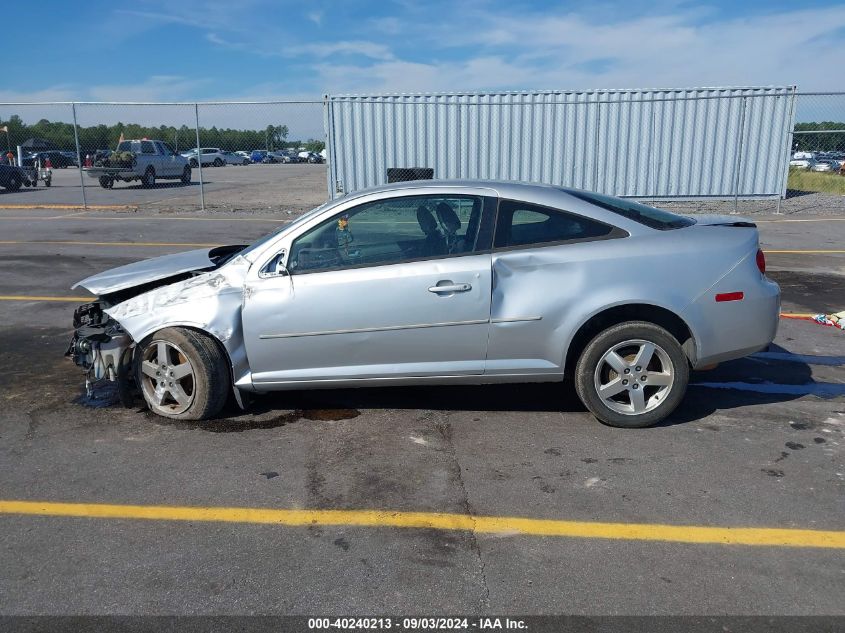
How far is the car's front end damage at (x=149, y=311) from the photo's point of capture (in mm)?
4410

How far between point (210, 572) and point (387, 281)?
1.95 metres

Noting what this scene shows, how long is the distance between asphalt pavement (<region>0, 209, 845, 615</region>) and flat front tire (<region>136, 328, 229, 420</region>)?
0.12 metres

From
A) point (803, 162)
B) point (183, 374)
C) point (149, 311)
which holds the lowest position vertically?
point (183, 374)

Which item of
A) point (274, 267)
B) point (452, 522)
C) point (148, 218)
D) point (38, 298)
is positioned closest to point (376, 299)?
point (274, 267)

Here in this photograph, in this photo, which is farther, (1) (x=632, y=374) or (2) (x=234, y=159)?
(2) (x=234, y=159)

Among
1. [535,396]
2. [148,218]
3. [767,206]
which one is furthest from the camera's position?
[767,206]

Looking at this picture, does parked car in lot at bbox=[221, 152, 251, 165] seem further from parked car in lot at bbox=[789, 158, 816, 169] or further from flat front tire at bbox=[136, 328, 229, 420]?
flat front tire at bbox=[136, 328, 229, 420]

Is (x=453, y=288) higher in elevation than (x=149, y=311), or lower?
higher

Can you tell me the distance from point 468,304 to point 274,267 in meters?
1.22

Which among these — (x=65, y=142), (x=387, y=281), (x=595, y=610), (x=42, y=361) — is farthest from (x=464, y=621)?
(x=65, y=142)

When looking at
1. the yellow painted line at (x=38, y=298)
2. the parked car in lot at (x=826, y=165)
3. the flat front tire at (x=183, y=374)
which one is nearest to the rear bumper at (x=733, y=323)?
the flat front tire at (x=183, y=374)

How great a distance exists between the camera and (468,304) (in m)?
4.27

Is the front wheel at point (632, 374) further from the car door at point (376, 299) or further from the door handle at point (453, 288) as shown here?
the door handle at point (453, 288)

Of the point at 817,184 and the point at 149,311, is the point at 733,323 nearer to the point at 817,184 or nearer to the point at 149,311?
the point at 149,311
